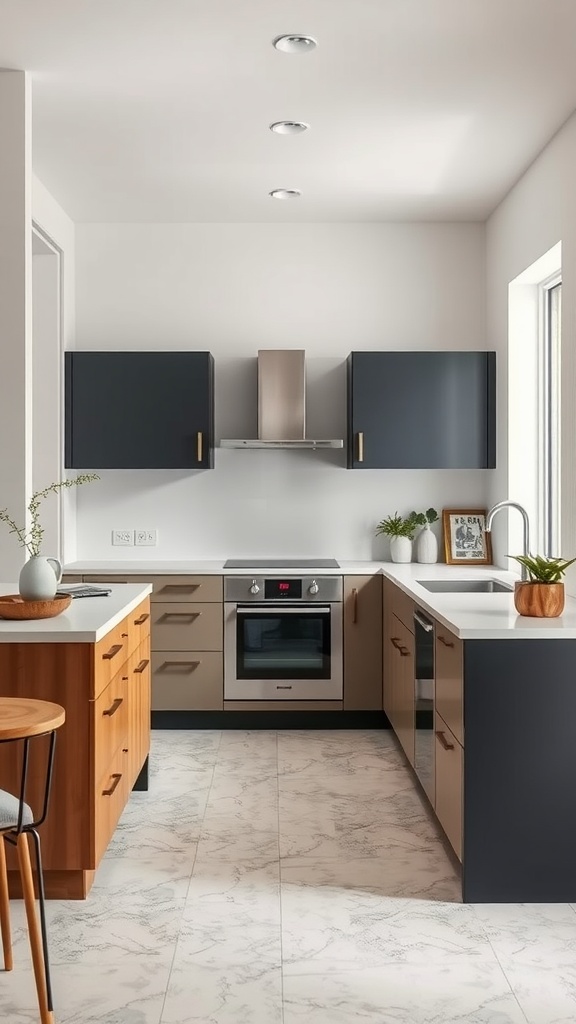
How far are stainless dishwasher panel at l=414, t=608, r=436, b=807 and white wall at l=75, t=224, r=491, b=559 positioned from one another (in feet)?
5.90

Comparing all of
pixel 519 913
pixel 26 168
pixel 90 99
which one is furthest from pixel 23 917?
pixel 90 99

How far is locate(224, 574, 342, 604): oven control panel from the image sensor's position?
504cm

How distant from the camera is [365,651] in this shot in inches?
201

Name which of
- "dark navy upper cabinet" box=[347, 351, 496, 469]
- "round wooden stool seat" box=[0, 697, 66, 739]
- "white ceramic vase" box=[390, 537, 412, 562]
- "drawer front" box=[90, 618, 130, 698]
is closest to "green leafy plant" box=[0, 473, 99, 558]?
"drawer front" box=[90, 618, 130, 698]

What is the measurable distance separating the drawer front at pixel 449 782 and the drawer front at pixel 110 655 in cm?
112

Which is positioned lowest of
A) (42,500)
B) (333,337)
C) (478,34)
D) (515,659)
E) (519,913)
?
(519,913)

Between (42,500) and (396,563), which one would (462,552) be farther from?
(42,500)

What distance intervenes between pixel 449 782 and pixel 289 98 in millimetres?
2585

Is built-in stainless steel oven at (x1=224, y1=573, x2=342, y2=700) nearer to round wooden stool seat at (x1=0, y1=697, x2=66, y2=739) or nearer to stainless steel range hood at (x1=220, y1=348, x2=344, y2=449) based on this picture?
stainless steel range hood at (x1=220, y1=348, x2=344, y2=449)

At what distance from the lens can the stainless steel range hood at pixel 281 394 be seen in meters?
5.30

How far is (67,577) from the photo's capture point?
502 cm

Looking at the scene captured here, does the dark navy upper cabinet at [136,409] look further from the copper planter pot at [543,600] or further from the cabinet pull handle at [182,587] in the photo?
the copper planter pot at [543,600]

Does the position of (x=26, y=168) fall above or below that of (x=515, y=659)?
above

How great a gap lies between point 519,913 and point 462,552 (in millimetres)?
2795
